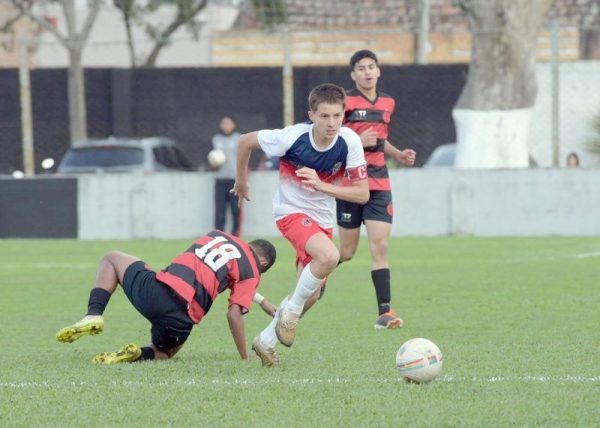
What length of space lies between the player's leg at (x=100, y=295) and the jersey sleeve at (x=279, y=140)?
106 centimetres

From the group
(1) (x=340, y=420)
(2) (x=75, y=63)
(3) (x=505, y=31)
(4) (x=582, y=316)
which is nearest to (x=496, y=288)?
(4) (x=582, y=316)

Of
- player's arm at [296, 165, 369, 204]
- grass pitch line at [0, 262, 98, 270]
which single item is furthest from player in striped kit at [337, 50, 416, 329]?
grass pitch line at [0, 262, 98, 270]

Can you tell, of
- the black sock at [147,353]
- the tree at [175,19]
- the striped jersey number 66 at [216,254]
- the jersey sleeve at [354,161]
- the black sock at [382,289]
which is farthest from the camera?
the tree at [175,19]

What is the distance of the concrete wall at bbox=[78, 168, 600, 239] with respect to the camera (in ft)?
63.0

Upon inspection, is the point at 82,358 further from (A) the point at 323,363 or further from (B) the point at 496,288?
(B) the point at 496,288

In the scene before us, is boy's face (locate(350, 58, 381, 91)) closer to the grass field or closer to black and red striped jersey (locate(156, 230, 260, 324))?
the grass field

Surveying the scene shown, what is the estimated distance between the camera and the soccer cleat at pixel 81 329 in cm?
795

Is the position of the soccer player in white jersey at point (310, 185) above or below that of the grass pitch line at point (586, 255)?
above

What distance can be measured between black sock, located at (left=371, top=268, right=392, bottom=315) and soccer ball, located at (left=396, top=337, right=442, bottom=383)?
9.77 feet

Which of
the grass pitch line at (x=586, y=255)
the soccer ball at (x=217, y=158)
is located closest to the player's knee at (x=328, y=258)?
the grass pitch line at (x=586, y=255)

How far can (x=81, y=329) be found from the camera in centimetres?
798

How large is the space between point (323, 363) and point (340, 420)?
1.84m

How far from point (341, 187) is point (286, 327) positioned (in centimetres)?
90

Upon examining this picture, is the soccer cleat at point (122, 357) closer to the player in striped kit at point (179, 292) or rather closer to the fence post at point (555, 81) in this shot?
the player in striped kit at point (179, 292)
